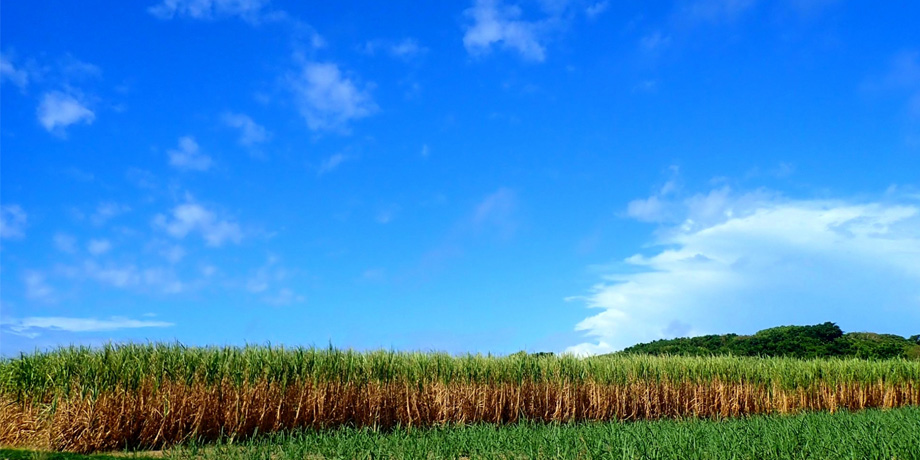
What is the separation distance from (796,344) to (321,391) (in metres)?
43.0

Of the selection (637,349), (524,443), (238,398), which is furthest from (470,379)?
(637,349)

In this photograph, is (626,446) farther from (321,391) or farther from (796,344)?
(796,344)

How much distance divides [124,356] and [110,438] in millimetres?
1777

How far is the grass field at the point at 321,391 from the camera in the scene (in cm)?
1262

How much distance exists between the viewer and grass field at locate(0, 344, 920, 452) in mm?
12625

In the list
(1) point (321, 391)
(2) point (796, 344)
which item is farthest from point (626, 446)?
(2) point (796, 344)

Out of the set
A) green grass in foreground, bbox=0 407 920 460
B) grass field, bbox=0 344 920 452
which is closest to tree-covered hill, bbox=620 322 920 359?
grass field, bbox=0 344 920 452

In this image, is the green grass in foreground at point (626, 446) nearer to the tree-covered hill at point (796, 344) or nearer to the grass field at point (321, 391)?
the grass field at point (321, 391)

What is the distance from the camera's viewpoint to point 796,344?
47125 millimetres

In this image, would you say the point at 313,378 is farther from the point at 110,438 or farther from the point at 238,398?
the point at 110,438

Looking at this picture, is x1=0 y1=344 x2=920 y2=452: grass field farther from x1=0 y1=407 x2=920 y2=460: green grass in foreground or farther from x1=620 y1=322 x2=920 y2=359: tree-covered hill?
x1=620 y1=322 x2=920 y2=359: tree-covered hill

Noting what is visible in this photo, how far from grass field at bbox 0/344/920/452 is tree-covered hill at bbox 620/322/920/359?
23.1 m

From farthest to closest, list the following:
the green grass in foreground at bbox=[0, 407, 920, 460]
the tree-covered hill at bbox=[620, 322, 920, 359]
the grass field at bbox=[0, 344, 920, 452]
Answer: the tree-covered hill at bbox=[620, 322, 920, 359] < the grass field at bbox=[0, 344, 920, 452] < the green grass in foreground at bbox=[0, 407, 920, 460]

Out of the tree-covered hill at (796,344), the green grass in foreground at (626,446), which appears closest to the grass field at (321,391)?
the green grass in foreground at (626,446)
